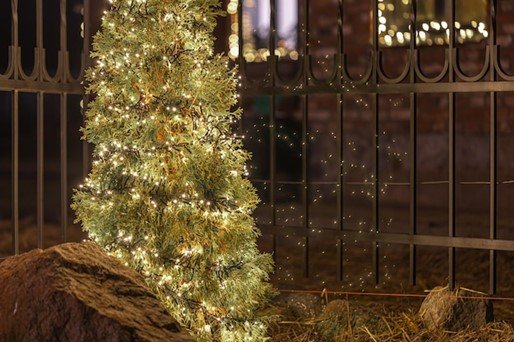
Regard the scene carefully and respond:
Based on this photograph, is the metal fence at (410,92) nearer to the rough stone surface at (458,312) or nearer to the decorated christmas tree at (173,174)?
the rough stone surface at (458,312)

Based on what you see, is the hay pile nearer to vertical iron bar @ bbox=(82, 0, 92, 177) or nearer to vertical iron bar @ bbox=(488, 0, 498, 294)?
vertical iron bar @ bbox=(488, 0, 498, 294)

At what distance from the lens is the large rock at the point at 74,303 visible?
4.11 m

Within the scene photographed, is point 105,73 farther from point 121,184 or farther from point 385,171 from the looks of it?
point 385,171

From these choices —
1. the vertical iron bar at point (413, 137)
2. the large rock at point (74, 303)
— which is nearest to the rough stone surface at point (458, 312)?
the vertical iron bar at point (413, 137)

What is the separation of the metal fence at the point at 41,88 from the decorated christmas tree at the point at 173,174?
52 cm

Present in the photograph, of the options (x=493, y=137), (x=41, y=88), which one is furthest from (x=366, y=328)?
(x=41, y=88)

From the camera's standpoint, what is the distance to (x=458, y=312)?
6.06 meters

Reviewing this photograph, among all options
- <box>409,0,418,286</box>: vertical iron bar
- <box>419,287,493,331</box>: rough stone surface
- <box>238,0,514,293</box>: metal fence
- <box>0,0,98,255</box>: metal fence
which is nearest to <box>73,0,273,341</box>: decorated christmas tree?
<box>0,0,98,255</box>: metal fence

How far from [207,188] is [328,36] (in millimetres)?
9338

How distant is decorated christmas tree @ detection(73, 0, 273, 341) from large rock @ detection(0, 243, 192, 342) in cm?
83

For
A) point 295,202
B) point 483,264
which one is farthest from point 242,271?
point 295,202

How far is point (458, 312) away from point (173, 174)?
6.61 feet

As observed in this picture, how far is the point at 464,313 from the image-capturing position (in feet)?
19.9

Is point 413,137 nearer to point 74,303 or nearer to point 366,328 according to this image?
point 366,328
